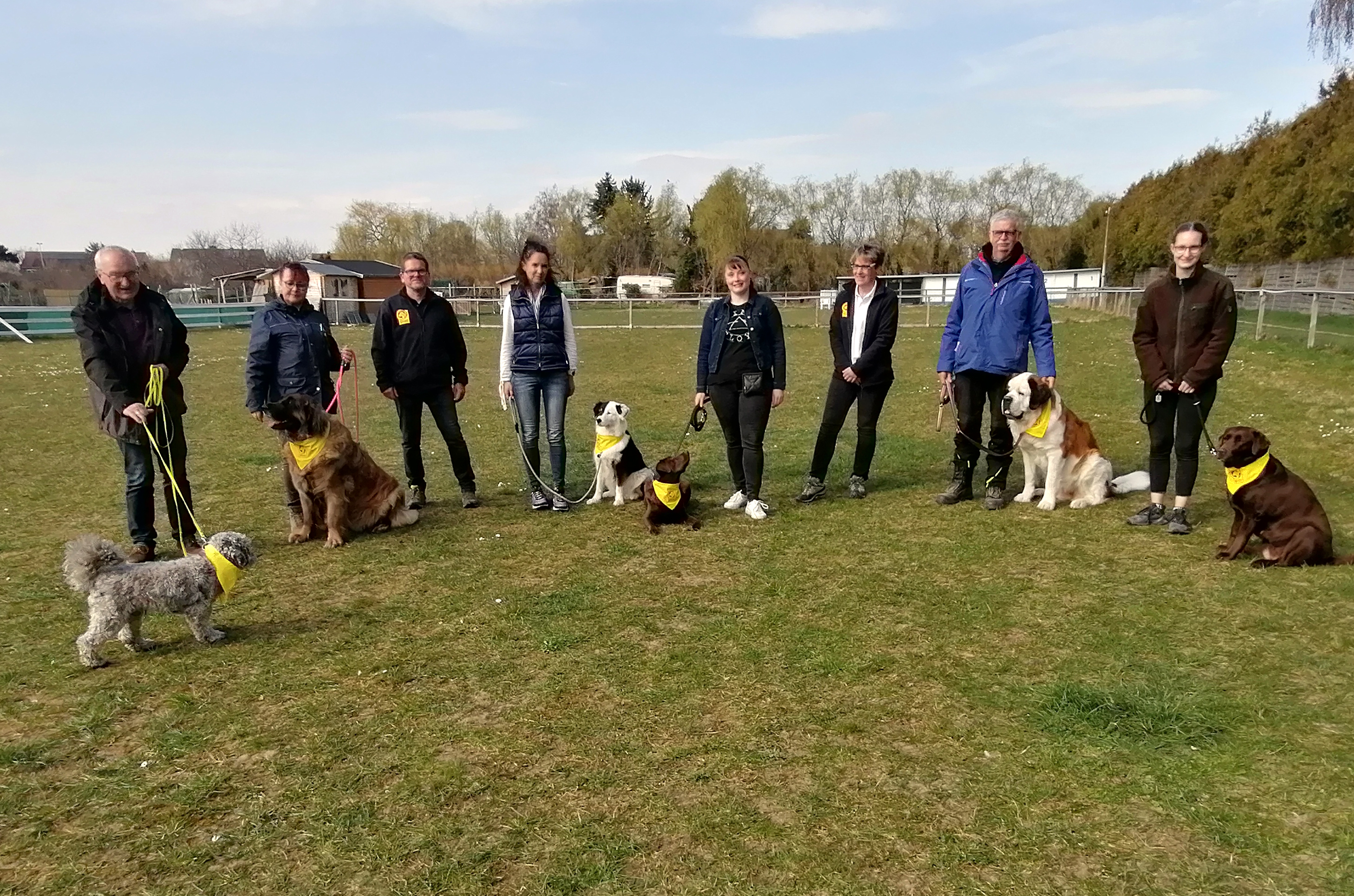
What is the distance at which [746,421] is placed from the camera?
622cm

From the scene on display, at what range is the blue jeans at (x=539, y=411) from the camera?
20.7 ft

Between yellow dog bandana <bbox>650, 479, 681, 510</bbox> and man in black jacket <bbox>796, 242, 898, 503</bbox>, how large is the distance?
1.30 m

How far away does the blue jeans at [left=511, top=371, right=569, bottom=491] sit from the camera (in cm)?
631

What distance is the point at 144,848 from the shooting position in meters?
2.60

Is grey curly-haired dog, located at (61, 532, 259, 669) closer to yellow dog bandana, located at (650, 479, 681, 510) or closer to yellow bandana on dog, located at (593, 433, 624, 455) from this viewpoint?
yellow dog bandana, located at (650, 479, 681, 510)

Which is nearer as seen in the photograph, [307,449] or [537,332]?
[307,449]

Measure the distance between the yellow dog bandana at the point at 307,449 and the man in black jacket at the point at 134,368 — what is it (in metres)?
0.72

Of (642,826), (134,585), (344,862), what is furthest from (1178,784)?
(134,585)

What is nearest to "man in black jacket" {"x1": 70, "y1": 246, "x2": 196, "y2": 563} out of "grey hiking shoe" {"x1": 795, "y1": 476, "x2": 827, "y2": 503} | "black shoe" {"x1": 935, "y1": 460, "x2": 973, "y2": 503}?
"grey hiking shoe" {"x1": 795, "y1": 476, "x2": 827, "y2": 503}

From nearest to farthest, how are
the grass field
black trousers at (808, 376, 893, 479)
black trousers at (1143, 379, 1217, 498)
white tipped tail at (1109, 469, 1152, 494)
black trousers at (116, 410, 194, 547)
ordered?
the grass field, black trousers at (116, 410, 194, 547), black trousers at (1143, 379, 1217, 498), black trousers at (808, 376, 893, 479), white tipped tail at (1109, 469, 1152, 494)

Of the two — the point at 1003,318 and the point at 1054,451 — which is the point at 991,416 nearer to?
the point at 1054,451

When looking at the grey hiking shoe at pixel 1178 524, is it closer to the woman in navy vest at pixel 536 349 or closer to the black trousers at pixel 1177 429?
the black trousers at pixel 1177 429

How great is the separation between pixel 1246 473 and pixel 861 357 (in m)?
2.64

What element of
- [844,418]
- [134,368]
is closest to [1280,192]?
[844,418]
